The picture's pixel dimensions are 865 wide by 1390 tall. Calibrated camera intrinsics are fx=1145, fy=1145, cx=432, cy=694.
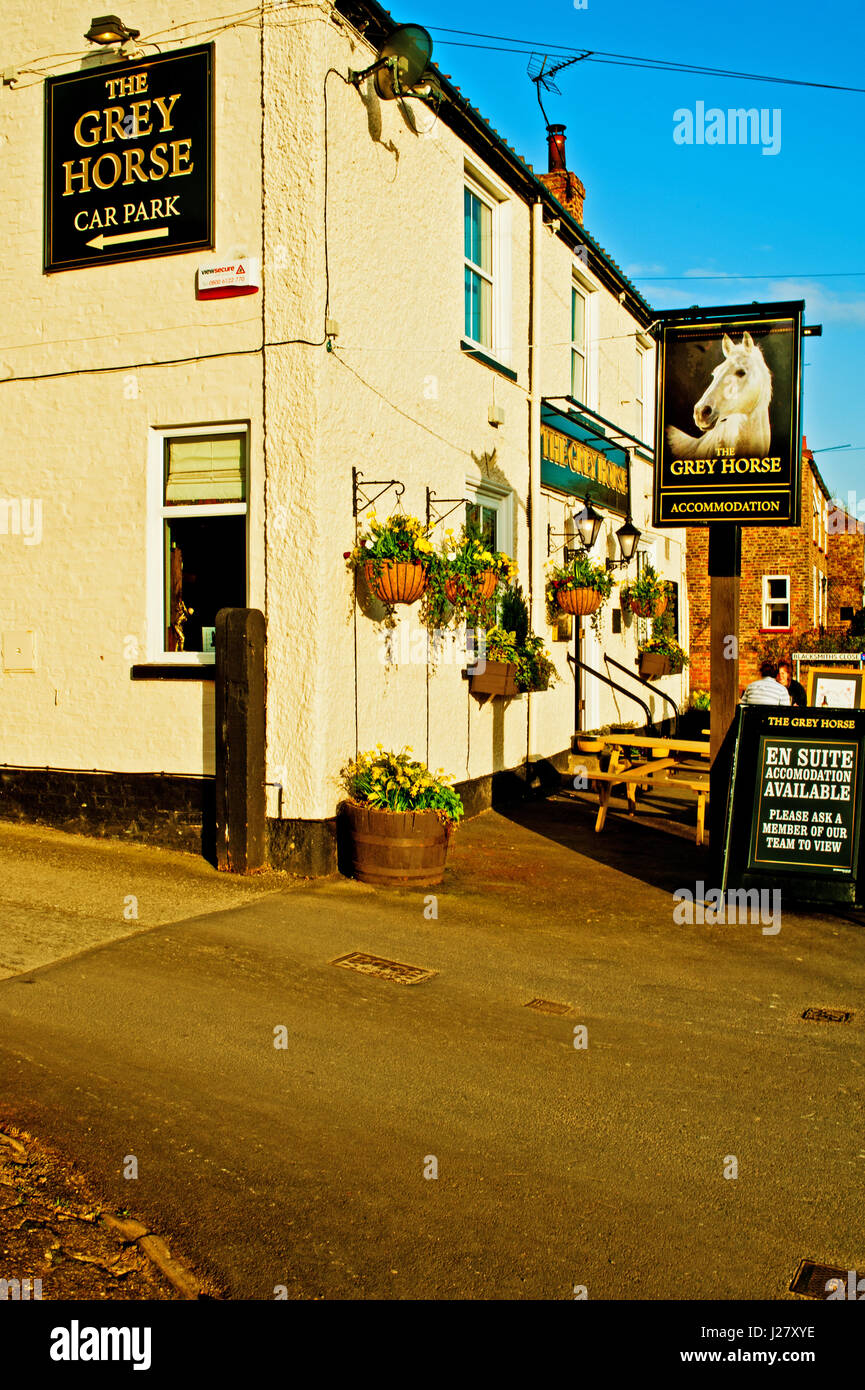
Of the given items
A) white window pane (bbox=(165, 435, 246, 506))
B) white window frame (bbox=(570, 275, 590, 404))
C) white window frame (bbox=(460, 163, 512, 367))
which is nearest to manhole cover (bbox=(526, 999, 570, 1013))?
white window pane (bbox=(165, 435, 246, 506))

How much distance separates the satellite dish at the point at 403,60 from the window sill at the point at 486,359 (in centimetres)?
246

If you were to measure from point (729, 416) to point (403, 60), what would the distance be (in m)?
3.71

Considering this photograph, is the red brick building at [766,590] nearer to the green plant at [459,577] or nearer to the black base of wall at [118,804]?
the green plant at [459,577]

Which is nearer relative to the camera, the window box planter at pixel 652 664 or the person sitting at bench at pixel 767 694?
the person sitting at bench at pixel 767 694

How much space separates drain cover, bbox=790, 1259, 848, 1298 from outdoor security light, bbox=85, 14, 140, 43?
30.9 feet

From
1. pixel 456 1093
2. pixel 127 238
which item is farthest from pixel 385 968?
pixel 127 238

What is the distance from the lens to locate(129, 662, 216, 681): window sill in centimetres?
874

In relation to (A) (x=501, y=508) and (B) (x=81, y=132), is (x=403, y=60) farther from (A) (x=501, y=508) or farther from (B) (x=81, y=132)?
(A) (x=501, y=508)

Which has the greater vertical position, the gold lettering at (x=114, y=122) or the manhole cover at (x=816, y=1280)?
the gold lettering at (x=114, y=122)

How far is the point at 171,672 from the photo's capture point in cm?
885

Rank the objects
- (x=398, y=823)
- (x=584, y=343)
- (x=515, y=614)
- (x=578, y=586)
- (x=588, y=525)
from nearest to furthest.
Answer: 1. (x=398, y=823)
2. (x=515, y=614)
3. (x=578, y=586)
4. (x=588, y=525)
5. (x=584, y=343)

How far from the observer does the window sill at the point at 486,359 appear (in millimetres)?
11133

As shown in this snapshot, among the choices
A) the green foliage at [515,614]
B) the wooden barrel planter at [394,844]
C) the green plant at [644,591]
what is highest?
the green plant at [644,591]

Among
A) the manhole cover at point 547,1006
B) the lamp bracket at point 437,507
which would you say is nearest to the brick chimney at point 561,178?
the lamp bracket at point 437,507
